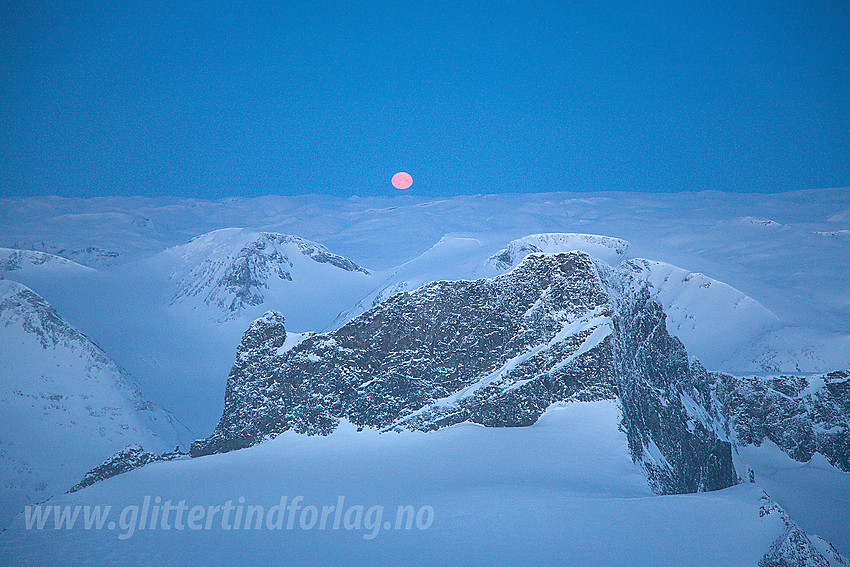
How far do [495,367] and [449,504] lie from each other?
12.2m

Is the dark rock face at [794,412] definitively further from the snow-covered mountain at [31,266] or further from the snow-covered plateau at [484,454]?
the snow-covered mountain at [31,266]

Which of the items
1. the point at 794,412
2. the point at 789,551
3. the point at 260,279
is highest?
the point at 260,279

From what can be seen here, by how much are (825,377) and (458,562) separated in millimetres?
→ 55664

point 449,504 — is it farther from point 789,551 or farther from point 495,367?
point 789,551

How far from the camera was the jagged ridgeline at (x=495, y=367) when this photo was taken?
3312cm

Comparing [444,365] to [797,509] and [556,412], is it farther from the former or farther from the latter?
[797,509]

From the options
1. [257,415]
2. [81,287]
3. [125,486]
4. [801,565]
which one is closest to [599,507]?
[801,565]

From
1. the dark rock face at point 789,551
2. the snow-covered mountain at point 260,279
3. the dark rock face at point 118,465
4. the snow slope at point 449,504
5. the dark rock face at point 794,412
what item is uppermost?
the snow-covered mountain at point 260,279

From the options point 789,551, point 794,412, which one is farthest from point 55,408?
point 794,412

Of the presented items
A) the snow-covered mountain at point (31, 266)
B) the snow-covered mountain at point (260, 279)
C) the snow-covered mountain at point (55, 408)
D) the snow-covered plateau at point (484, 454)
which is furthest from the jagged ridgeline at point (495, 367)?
the snow-covered mountain at point (31, 266)

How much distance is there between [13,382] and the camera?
80.4 m

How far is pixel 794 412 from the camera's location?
56.3m

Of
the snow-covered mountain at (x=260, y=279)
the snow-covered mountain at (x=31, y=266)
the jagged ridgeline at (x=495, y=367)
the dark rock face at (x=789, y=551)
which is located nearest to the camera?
the dark rock face at (x=789, y=551)

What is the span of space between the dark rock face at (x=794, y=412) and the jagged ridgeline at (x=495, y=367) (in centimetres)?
1950
